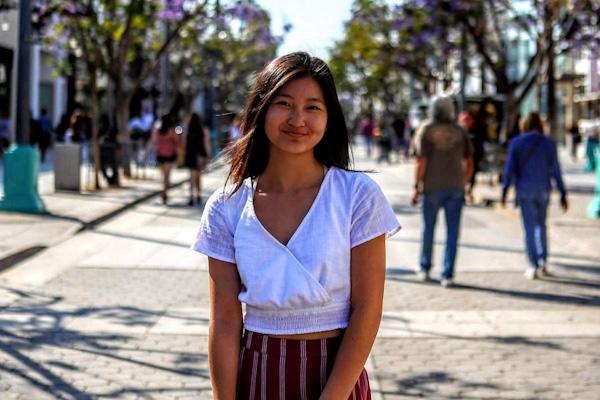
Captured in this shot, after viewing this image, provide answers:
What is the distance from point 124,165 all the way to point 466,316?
778 inches

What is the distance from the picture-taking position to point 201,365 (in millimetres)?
6633

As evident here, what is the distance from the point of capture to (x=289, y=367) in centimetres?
287

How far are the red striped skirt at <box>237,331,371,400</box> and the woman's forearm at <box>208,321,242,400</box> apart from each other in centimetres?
5

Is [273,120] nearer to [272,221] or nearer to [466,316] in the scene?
[272,221]

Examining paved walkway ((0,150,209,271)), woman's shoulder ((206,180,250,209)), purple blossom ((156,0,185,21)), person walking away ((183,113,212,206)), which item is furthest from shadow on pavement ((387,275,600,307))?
purple blossom ((156,0,185,21))

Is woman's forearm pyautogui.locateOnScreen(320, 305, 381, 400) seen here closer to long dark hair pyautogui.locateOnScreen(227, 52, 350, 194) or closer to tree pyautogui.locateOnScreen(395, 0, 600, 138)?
long dark hair pyautogui.locateOnScreen(227, 52, 350, 194)

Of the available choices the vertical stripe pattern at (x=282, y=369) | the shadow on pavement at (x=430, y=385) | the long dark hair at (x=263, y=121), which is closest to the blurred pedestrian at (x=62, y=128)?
the shadow on pavement at (x=430, y=385)

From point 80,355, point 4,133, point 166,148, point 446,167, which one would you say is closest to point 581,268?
point 446,167

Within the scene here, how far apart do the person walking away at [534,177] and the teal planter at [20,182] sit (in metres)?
8.39

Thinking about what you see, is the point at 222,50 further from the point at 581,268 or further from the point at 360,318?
the point at 360,318

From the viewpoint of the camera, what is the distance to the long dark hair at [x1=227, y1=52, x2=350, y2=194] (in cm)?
293

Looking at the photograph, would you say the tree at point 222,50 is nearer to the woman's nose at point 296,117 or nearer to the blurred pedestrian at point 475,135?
the blurred pedestrian at point 475,135

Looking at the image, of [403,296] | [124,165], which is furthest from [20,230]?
[124,165]

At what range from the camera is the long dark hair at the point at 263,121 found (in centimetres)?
293
